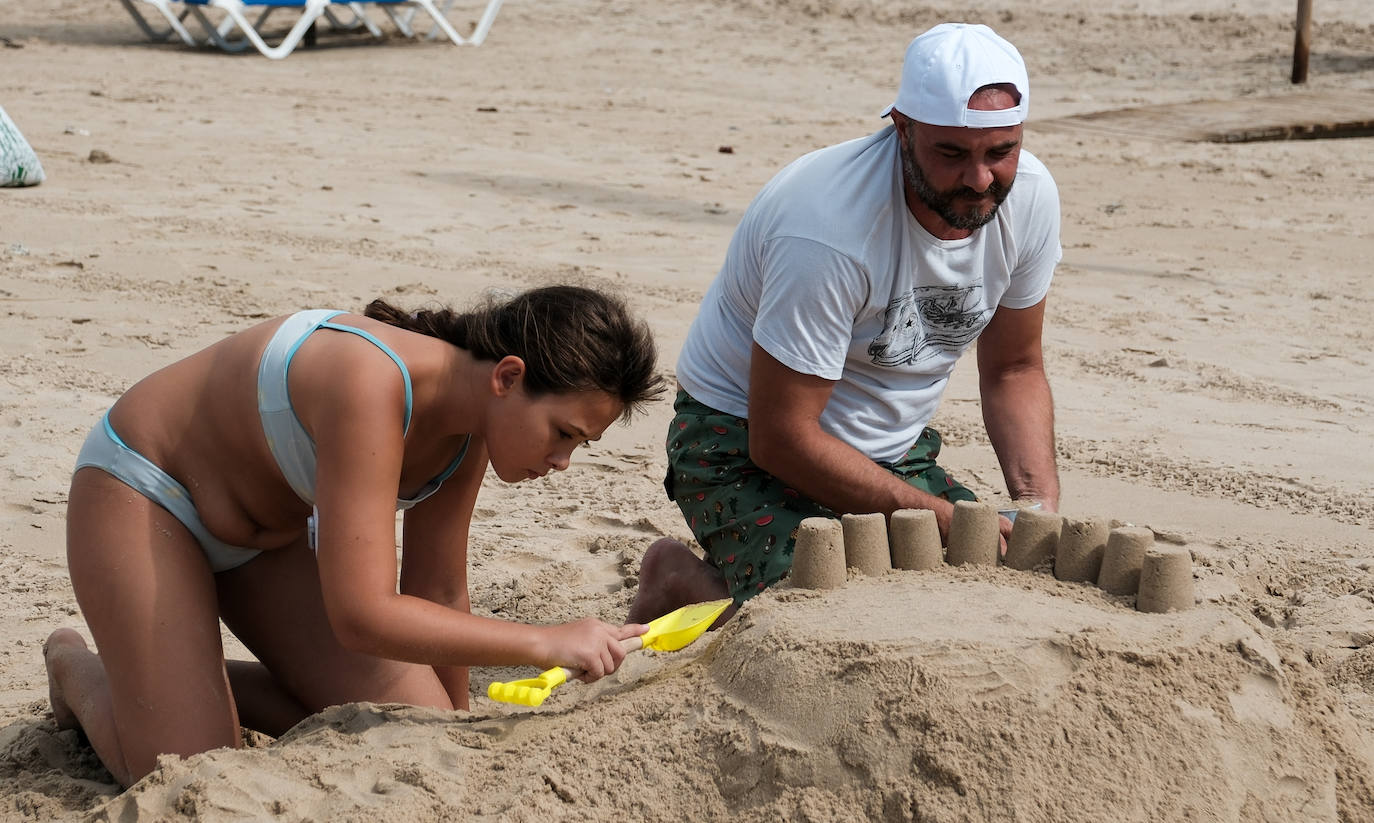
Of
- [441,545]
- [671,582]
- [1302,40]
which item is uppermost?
[441,545]

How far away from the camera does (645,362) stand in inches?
92.6

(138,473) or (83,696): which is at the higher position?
(138,473)

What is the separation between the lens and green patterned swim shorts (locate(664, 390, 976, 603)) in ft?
9.30

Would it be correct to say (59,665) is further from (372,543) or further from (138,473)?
(372,543)

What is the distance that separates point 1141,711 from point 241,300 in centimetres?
409

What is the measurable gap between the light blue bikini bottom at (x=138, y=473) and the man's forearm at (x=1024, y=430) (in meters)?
1.67

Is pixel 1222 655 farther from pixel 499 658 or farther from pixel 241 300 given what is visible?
pixel 241 300

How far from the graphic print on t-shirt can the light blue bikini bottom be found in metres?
1.32

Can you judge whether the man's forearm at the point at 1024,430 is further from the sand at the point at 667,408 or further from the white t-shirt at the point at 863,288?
the sand at the point at 667,408

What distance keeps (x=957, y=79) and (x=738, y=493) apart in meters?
0.94

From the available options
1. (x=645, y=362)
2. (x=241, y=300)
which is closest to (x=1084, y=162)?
(x=241, y=300)

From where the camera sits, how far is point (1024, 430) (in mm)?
3098

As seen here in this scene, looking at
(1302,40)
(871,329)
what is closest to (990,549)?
(871,329)

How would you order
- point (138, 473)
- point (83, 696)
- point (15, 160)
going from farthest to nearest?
point (15, 160) → point (83, 696) → point (138, 473)
